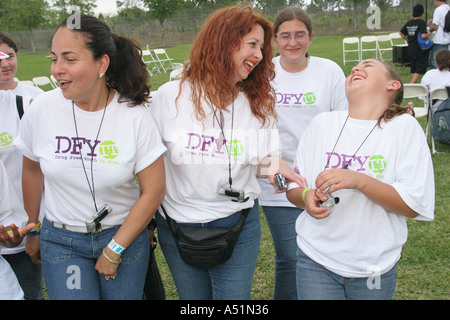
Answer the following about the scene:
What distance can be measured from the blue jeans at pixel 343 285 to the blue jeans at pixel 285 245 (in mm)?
819

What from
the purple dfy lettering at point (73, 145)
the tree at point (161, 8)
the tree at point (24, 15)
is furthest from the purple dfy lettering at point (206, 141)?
the tree at point (24, 15)

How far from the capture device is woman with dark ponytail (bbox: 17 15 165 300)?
2.11 metres

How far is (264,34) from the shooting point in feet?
8.03

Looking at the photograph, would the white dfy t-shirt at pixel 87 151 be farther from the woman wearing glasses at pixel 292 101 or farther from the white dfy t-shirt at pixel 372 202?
the woman wearing glasses at pixel 292 101

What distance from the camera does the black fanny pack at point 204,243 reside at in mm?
2264

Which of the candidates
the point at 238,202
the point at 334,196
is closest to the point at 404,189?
the point at 334,196

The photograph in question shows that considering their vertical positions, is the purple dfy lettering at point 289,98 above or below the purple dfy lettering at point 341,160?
above

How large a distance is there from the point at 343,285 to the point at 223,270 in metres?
0.65

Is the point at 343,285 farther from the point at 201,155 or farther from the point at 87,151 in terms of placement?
the point at 87,151

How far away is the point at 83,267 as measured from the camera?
215 centimetres

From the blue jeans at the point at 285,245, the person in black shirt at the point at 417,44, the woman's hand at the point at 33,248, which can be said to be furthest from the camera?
the person in black shirt at the point at 417,44

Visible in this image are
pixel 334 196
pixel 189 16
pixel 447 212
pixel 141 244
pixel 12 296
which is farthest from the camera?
pixel 189 16
